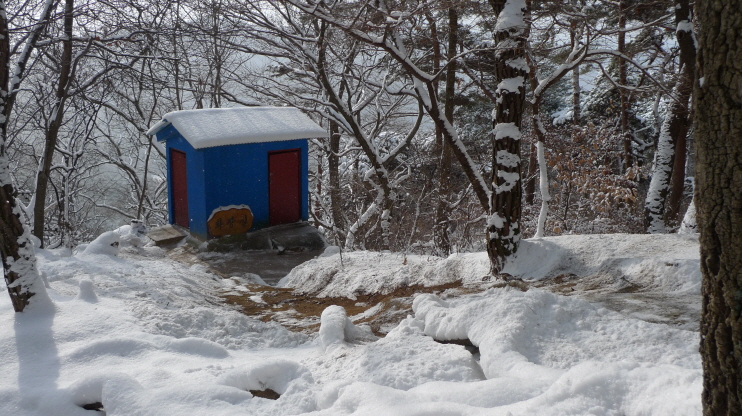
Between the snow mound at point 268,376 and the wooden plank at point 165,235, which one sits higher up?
the wooden plank at point 165,235

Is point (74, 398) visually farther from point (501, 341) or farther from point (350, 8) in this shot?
point (350, 8)

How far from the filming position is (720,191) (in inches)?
69.4

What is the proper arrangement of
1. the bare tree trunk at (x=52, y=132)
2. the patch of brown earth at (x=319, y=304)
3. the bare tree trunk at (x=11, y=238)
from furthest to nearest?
1. the bare tree trunk at (x=52, y=132)
2. the patch of brown earth at (x=319, y=304)
3. the bare tree trunk at (x=11, y=238)

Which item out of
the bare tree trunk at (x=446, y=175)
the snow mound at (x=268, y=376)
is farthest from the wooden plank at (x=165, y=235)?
the snow mound at (x=268, y=376)

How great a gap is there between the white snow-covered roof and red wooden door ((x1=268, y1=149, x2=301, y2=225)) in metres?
0.46

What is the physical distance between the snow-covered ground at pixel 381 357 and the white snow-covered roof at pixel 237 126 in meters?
4.78

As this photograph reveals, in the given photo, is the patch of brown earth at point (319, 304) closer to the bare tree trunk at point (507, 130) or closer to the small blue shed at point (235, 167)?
the bare tree trunk at point (507, 130)

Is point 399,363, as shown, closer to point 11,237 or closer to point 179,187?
point 11,237

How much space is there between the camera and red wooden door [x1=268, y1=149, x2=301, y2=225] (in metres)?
10.8

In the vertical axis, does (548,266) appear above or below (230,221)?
below

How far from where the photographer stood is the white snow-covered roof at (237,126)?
9.72m

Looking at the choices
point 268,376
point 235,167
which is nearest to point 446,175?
point 235,167

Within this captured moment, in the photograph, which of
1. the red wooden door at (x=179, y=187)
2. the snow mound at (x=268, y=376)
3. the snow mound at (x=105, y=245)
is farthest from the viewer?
the red wooden door at (x=179, y=187)

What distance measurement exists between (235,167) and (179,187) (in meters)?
1.49
